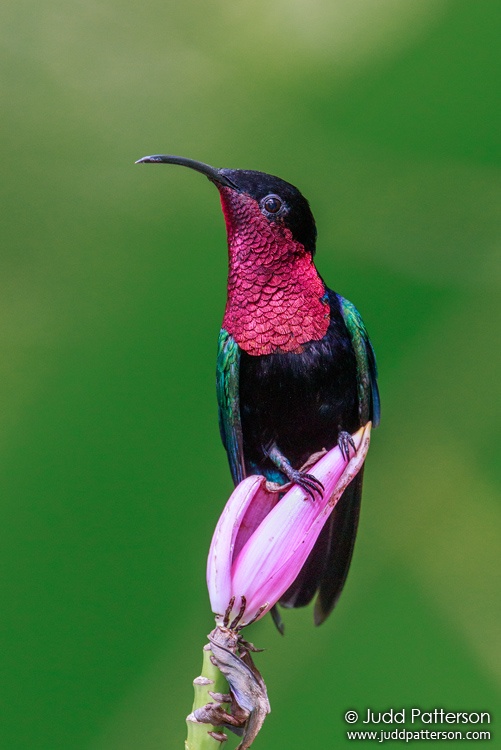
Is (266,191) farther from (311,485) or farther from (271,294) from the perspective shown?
(311,485)

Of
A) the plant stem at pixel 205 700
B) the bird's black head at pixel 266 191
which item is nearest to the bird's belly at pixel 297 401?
the bird's black head at pixel 266 191

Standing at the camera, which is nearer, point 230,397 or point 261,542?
point 261,542

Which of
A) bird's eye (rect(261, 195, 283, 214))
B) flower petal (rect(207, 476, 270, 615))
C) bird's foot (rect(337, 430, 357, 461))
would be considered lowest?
flower petal (rect(207, 476, 270, 615))

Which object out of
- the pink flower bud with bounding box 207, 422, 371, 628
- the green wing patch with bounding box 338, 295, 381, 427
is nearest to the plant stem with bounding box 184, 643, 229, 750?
the pink flower bud with bounding box 207, 422, 371, 628

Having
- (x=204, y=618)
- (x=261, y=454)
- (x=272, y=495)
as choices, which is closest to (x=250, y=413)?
Result: (x=261, y=454)

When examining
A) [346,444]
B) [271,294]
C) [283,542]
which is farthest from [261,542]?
[271,294]

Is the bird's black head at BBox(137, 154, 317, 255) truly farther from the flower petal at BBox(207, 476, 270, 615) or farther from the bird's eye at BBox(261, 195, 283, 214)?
the flower petal at BBox(207, 476, 270, 615)

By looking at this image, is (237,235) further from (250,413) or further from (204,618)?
(204,618)
